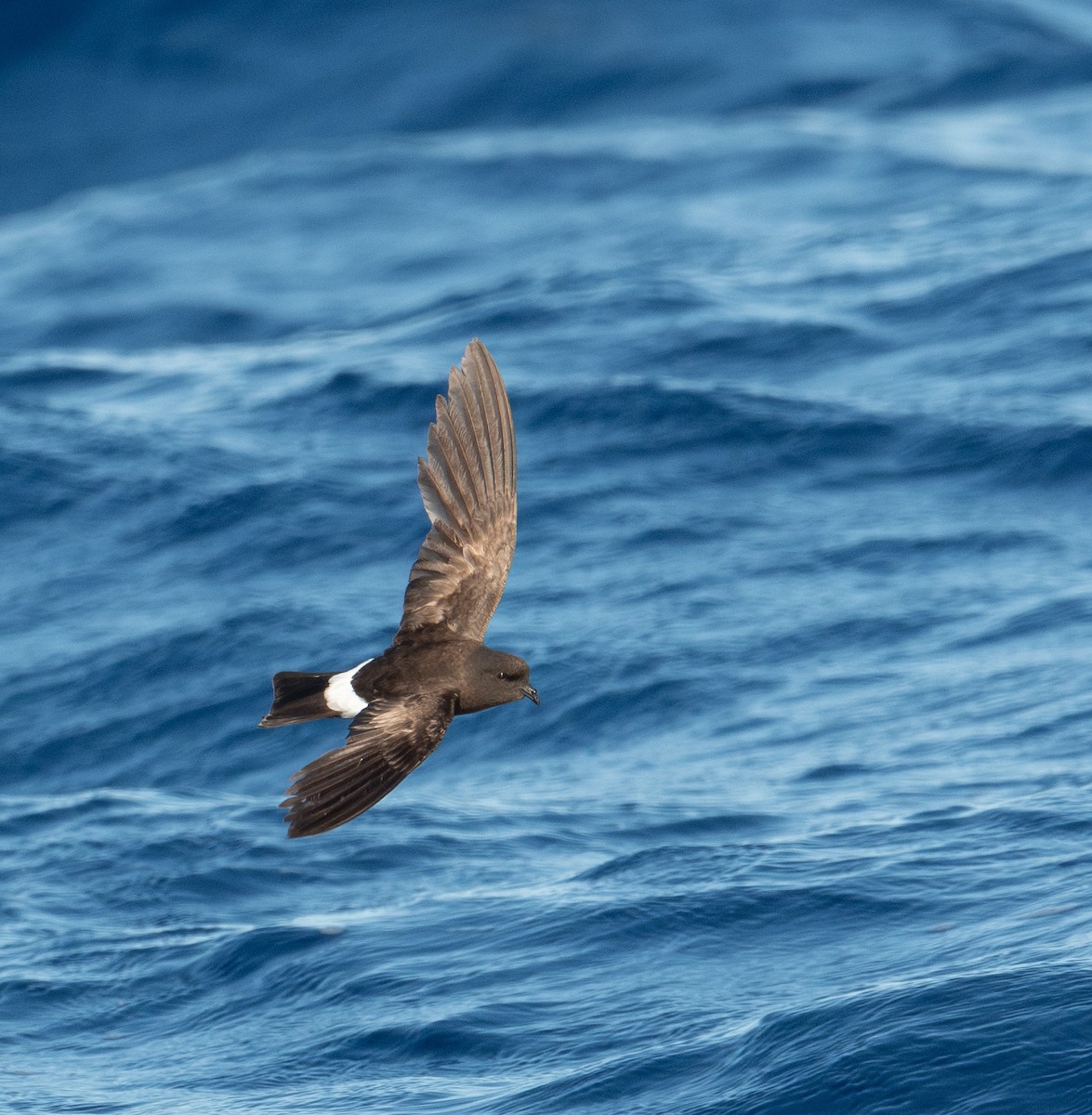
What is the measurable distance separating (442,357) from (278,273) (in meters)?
3.92

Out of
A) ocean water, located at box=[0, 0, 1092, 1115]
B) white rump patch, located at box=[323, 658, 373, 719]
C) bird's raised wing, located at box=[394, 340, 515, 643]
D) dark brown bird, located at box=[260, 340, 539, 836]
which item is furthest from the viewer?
ocean water, located at box=[0, 0, 1092, 1115]

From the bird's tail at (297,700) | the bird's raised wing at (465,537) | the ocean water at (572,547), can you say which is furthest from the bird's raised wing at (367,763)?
the ocean water at (572,547)

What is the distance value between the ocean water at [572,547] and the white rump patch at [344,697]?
111 inches

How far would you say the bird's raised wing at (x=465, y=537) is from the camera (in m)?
6.48

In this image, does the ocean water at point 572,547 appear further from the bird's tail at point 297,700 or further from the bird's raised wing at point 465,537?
the bird's tail at point 297,700

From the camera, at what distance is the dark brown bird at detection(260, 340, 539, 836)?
18.9 ft

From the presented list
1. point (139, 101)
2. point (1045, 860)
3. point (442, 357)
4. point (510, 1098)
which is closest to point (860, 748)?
point (1045, 860)

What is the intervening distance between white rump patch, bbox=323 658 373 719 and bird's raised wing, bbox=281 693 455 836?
8cm

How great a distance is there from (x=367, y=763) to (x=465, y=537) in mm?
1075

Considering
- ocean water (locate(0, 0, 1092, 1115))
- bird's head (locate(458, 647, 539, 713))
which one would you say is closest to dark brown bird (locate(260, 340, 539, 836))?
bird's head (locate(458, 647, 539, 713))

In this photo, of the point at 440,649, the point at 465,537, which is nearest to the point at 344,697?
the point at 440,649

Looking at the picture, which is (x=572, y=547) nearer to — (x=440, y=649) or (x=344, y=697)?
(x=440, y=649)

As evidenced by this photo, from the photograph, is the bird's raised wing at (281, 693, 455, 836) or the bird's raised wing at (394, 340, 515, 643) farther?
the bird's raised wing at (394, 340, 515, 643)

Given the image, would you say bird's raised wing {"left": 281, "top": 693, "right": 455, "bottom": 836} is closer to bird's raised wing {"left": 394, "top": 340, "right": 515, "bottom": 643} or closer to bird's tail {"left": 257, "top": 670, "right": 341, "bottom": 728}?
bird's tail {"left": 257, "top": 670, "right": 341, "bottom": 728}
